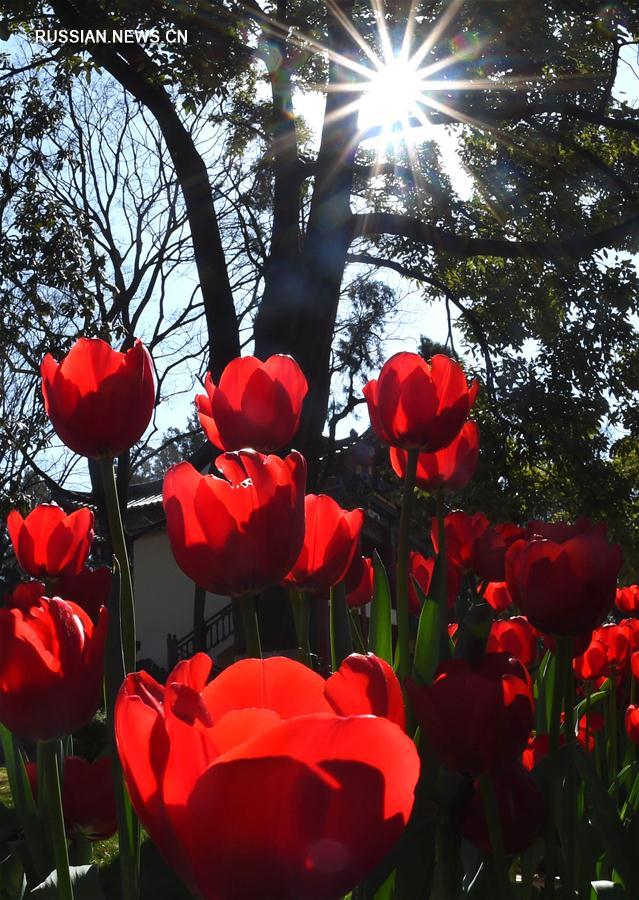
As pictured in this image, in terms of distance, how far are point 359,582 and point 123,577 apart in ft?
2.42

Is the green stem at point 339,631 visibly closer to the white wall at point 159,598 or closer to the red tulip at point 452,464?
the red tulip at point 452,464

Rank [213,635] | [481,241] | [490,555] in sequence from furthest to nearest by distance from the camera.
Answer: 1. [213,635]
2. [481,241]
3. [490,555]

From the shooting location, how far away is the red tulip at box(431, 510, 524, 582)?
168 centimetres

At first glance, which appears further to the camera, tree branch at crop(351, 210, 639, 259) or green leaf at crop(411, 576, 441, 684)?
tree branch at crop(351, 210, 639, 259)

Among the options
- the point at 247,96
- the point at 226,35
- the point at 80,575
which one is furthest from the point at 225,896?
the point at 247,96

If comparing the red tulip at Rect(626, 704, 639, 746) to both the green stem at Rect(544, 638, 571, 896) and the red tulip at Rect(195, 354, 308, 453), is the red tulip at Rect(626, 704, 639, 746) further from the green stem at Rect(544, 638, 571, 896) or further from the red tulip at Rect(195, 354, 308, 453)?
the red tulip at Rect(195, 354, 308, 453)

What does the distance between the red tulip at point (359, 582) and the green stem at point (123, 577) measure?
613mm

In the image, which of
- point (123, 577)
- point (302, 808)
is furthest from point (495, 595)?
point (302, 808)

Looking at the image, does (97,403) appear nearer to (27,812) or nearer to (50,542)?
(50,542)

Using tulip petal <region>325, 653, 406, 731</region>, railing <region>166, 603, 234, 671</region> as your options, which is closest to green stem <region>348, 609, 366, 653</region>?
tulip petal <region>325, 653, 406, 731</region>

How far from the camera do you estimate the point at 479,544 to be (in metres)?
1.72

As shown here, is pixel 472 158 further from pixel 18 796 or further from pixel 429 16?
pixel 18 796

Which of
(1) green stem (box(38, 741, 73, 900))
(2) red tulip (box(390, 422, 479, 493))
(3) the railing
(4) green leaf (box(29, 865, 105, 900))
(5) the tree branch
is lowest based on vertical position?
(3) the railing

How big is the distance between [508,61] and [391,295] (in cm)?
799
